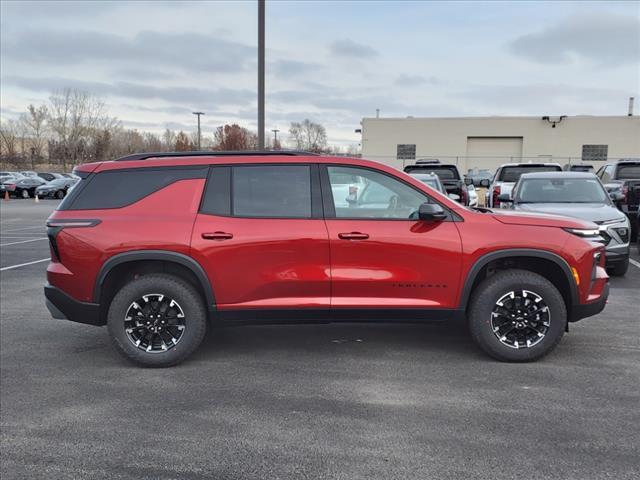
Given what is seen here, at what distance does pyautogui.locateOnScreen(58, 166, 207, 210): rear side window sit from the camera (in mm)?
4660

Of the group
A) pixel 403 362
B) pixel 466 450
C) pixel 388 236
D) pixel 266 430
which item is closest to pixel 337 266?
pixel 388 236

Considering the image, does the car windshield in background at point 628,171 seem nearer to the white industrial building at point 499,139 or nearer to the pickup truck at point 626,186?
the pickup truck at point 626,186

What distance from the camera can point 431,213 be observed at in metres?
4.42

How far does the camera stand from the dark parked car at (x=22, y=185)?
36.5m

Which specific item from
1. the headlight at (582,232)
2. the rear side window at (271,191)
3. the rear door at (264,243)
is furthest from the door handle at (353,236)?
the headlight at (582,232)

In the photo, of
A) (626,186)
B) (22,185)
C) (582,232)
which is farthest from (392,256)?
(22,185)

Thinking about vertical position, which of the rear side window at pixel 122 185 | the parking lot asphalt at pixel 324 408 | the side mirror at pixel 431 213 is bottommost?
the parking lot asphalt at pixel 324 408

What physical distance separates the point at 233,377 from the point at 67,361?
1687 millimetres

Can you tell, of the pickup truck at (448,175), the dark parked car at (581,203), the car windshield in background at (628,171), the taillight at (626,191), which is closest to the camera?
the dark parked car at (581,203)

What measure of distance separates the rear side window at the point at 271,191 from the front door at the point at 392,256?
0.24 m

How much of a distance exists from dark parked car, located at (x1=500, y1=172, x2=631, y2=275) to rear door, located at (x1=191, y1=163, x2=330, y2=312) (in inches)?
181

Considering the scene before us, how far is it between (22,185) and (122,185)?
3759 centimetres

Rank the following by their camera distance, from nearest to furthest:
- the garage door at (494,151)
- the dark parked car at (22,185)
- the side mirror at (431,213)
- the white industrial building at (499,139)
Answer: the side mirror at (431,213) → the dark parked car at (22,185) → the white industrial building at (499,139) → the garage door at (494,151)

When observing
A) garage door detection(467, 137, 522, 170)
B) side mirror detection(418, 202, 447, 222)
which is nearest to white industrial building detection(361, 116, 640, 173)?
garage door detection(467, 137, 522, 170)
